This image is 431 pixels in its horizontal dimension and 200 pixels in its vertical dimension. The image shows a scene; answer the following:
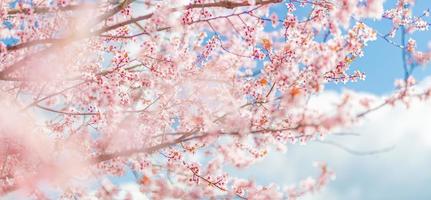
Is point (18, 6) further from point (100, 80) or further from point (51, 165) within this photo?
point (51, 165)

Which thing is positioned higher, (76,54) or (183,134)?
(76,54)

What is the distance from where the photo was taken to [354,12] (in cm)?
826

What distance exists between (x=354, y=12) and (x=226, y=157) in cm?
292

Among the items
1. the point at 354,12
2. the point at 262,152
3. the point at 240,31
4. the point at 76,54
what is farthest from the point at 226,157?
the point at 76,54

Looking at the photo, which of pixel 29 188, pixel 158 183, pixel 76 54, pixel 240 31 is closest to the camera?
pixel 158 183

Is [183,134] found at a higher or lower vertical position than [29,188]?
higher

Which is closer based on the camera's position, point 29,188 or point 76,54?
point 29,188

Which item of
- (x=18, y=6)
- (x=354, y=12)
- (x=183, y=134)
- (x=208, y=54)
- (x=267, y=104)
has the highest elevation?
(x=354, y=12)

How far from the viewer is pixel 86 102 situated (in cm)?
980

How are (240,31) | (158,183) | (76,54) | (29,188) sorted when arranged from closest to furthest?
(158,183)
(29,188)
(240,31)
(76,54)

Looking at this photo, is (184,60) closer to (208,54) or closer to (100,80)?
(208,54)

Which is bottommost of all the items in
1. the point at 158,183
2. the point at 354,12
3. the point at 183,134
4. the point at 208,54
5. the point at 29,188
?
the point at 29,188

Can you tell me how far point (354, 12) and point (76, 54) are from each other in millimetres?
5124

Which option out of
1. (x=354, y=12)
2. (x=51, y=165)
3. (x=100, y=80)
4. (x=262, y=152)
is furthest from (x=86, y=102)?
(x=354, y=12)
